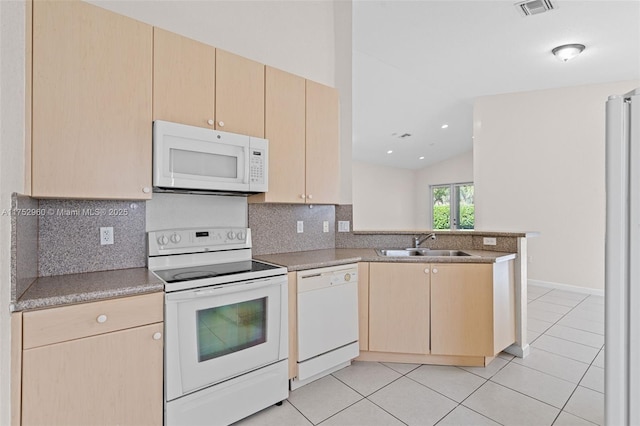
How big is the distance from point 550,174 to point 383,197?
5783 mm

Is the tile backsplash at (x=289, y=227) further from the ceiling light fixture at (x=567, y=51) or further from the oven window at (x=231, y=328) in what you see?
the ceiling light fixture at (x=567, y=51)

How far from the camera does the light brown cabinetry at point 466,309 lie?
237cm

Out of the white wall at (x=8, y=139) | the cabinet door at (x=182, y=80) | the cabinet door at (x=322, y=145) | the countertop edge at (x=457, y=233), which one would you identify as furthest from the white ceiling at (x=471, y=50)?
the white wall at (x=8, y=139)

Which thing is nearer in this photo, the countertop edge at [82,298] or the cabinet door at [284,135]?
the countertop edge at [82,298]

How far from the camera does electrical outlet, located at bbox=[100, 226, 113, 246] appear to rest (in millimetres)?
1898

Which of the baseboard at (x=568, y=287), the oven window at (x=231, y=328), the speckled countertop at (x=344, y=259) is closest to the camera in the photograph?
the oven window at (x=231, y=328)

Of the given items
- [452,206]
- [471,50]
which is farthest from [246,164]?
[452,206]

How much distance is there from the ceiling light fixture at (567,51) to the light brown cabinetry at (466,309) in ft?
10.0

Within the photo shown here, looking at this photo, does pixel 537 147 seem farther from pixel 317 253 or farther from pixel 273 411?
pixel 273 411

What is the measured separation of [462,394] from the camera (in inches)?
82.4

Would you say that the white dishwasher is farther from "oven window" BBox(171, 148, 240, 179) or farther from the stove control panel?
"oven window" BBox(171, 148, 240, 179)

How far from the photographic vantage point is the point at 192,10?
232 cm

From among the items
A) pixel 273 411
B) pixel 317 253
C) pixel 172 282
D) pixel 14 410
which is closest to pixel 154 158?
pixel 172 282

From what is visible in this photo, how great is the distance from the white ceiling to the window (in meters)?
3.78
